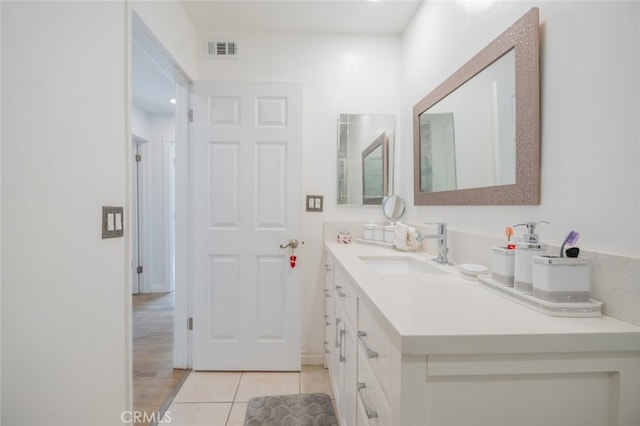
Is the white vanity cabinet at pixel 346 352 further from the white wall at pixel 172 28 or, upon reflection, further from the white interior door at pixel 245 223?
the white wall at pixel 172 28

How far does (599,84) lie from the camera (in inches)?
30.1

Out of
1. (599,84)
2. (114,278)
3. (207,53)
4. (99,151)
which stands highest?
(207,53)

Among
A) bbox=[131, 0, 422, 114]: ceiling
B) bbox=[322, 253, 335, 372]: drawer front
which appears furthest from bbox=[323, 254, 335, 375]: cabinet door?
bbox=[131, 0, 422, 114]: ceiling

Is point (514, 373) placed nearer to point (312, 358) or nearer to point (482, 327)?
point (482, 327)

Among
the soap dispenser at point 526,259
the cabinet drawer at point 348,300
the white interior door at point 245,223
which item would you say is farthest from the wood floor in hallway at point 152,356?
the soap dispenser at point 526,259

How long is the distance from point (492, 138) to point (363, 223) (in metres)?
1.17

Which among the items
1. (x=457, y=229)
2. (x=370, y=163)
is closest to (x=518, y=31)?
(x=457, y=229)

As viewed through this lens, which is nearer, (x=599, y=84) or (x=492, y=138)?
(x=599, y=84)

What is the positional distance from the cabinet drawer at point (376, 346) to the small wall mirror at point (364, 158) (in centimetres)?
134

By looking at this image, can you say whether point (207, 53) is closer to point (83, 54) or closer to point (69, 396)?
point (83, 54)

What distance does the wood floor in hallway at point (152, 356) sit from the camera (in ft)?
5.90

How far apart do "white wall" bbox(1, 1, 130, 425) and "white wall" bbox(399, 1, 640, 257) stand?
1.54 m

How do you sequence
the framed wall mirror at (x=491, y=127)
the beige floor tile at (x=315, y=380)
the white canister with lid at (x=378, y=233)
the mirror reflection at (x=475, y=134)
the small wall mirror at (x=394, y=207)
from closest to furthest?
1. the framed wall mirror at (x=491, y=127)
2. the mirror reflection at (x=475, y=134)
3. the beige floor tile at (x=315, y=380)
4. the white canister with lid at (x=378, y=233)
5. the small wall mirror at (x=394, y=207)

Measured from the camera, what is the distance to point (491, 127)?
1171 mm
